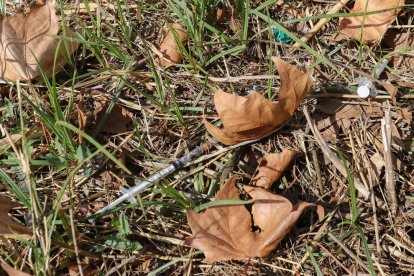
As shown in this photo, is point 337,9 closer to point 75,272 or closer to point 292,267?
point 292,267

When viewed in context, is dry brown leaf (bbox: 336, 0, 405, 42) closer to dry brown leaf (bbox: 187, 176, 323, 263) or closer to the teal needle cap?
the teal needle cap

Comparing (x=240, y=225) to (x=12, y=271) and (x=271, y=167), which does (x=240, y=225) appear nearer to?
(x=271, y=167)

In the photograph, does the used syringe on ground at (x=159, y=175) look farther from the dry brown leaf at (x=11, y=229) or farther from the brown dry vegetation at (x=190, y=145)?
the dry brown leaf at (x=11, y=229)

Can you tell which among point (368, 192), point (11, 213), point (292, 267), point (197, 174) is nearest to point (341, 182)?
point (368, 192)

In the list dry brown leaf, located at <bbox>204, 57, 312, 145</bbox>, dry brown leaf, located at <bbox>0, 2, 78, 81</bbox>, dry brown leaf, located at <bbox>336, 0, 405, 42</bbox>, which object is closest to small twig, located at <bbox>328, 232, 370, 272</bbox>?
dry brown leaf, located at <bbox>204, 57, 312, 145</bbox>

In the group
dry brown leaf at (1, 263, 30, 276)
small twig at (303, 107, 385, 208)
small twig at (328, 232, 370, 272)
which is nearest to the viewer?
dry brown leaf at (1, 263, 30, 276)

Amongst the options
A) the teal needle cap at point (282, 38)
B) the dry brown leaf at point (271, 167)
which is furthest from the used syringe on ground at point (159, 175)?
the teal needle cap at point (282, 38)

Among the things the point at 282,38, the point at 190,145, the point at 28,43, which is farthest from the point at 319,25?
the point at 28,43
